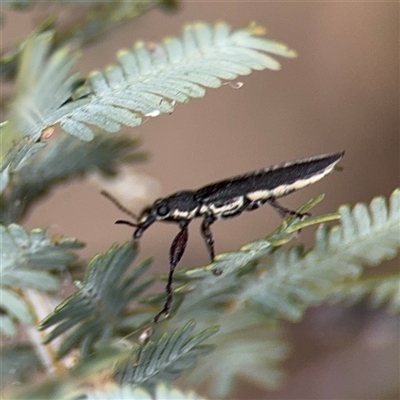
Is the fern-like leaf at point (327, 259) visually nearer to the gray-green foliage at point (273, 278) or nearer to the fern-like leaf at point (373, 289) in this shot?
the gray-green foliage at point (273, 278)

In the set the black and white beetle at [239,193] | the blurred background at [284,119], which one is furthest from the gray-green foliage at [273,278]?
the blurred background at [284,119]

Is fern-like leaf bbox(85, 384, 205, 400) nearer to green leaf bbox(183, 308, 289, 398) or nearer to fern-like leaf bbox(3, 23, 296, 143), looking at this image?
fern-like leaf bbox(3, 23, 296, 143)

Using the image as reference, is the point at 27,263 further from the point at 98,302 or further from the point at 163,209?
the point at 163,209

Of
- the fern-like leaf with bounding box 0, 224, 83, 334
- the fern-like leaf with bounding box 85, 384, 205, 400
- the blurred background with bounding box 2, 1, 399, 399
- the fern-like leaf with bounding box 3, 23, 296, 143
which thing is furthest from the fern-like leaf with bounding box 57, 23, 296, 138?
the blurred background with bounding box 2, 1, 399, 399

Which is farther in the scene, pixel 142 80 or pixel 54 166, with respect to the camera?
pixel 54 166

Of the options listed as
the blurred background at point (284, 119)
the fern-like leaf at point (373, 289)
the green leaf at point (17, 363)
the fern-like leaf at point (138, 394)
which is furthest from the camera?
the blurred background at point (284, 119)

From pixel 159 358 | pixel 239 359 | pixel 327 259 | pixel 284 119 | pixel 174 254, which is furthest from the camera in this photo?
pixel 284 119

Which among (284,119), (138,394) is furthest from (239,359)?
(284,119)

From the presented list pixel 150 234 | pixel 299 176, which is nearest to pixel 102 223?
pixel 150 234
